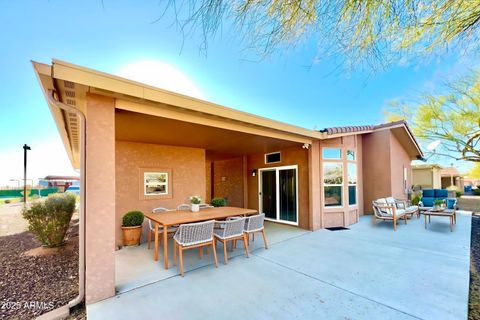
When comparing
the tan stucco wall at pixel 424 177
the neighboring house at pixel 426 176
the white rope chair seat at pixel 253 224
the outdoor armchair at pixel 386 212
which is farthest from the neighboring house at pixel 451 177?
the white rope chair seat at pixel 253 224

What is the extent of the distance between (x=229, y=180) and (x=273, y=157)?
9.94ft

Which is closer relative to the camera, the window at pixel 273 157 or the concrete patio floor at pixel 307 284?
the concrete patio floor at pixel 307 284

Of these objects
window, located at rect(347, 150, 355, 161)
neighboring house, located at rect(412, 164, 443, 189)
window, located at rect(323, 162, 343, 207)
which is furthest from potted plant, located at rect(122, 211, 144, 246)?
neighboring house, located at rect(412, 164, 443, 189)

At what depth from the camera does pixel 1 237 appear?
6.67m

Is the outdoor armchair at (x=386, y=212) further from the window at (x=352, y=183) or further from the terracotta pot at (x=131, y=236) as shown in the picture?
the terracotta pot at (x=131, y=236)

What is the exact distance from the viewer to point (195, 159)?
7.59m

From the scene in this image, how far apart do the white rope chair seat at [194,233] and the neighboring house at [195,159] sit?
1132 mm

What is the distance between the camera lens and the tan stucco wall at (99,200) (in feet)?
10.0

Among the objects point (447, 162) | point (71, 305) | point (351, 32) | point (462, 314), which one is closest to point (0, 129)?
point (71, 305)

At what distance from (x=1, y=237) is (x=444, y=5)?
10.8m

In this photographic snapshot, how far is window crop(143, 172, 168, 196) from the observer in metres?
6.55

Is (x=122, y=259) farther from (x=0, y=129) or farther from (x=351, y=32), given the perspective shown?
(x=0, y=129)

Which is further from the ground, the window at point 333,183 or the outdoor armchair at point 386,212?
the window at point 333,183

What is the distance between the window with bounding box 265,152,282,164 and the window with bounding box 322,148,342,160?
1.65 metres
